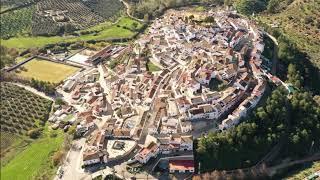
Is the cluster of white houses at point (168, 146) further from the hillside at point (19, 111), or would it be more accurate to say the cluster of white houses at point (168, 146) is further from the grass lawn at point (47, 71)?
the grass lawn at point (47, 71)

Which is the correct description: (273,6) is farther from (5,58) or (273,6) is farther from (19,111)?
(19,111)

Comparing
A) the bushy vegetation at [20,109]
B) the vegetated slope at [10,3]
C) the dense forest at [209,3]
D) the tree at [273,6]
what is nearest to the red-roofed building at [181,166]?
the bushy vegetation at [20,109]

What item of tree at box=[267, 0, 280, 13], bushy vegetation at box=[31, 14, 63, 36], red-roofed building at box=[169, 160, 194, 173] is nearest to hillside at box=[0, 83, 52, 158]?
red-roofed building at box=[169, 160, 194, 173]

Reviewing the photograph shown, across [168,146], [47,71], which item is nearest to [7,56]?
[47,71]

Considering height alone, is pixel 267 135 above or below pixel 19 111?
below

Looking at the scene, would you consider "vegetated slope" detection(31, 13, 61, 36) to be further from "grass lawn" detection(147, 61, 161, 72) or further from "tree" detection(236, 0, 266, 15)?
"tree" detection(236, 0, 266, 15)

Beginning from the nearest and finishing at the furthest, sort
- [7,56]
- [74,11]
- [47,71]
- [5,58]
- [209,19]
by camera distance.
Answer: [5,58]
[47,71]
[7,56]
[209,19]
[74,11]
